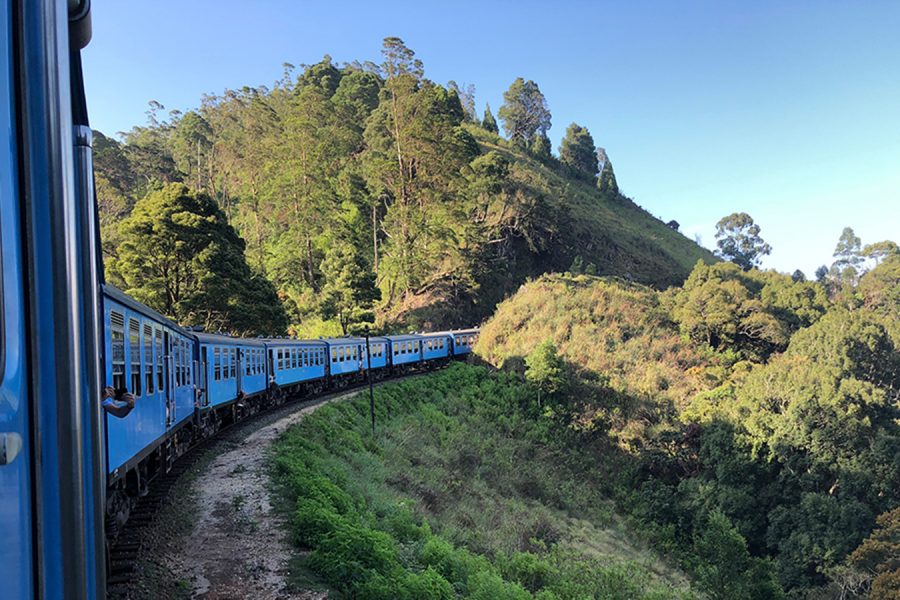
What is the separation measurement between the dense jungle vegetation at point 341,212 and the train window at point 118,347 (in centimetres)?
1524

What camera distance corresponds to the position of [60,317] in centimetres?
134

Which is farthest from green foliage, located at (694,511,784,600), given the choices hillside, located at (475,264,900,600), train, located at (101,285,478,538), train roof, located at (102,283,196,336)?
train roof, located at (102,283,196,336)

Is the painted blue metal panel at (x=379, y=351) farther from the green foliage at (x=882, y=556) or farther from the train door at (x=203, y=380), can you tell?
the green foliage at (x=882, y=556)

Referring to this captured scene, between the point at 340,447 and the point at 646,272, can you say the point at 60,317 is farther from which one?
the point at 646,272

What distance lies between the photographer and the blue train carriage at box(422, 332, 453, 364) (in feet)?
104

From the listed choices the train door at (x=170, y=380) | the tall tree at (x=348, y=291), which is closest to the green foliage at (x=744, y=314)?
the tall tree at (x=348, y=291)

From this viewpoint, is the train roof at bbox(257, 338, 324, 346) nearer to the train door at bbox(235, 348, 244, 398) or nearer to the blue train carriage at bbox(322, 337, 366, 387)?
the blue train carriage at bbox(322, 337, 366, 387)

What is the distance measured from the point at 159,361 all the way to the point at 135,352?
1.28 m

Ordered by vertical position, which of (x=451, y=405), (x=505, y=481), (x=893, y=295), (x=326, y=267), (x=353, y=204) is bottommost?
(x=505, y=481)

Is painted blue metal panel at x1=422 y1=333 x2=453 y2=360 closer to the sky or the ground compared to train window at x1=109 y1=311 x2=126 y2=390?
closer to the ground

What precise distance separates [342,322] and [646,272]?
37.5 m

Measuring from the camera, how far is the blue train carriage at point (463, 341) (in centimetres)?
3537

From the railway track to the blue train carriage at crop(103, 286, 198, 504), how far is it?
0.77ft

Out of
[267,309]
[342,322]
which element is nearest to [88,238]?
[267,309]
